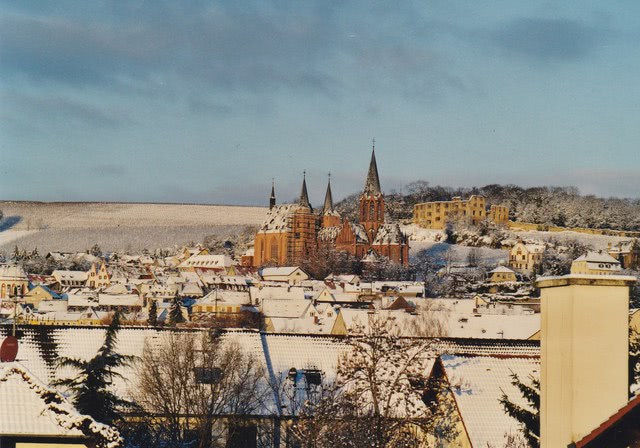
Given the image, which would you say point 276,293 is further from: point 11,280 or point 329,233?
point 329,233

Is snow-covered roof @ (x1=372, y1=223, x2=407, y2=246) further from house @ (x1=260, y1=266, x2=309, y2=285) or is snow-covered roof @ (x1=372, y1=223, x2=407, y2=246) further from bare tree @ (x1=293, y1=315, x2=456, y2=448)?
bare tree @ (x1=293, y1=315, x2=456, y2=448)

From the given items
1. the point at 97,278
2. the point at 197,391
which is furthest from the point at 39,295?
the point at 197,391

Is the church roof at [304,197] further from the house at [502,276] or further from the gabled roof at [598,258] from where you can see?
the gabled roof at [598,258]

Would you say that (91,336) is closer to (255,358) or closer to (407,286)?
(255,358)

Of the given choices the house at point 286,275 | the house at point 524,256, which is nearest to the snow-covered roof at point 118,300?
the house at point 286,275

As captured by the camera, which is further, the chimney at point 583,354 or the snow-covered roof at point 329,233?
the snow-covered roof at point 329,233
